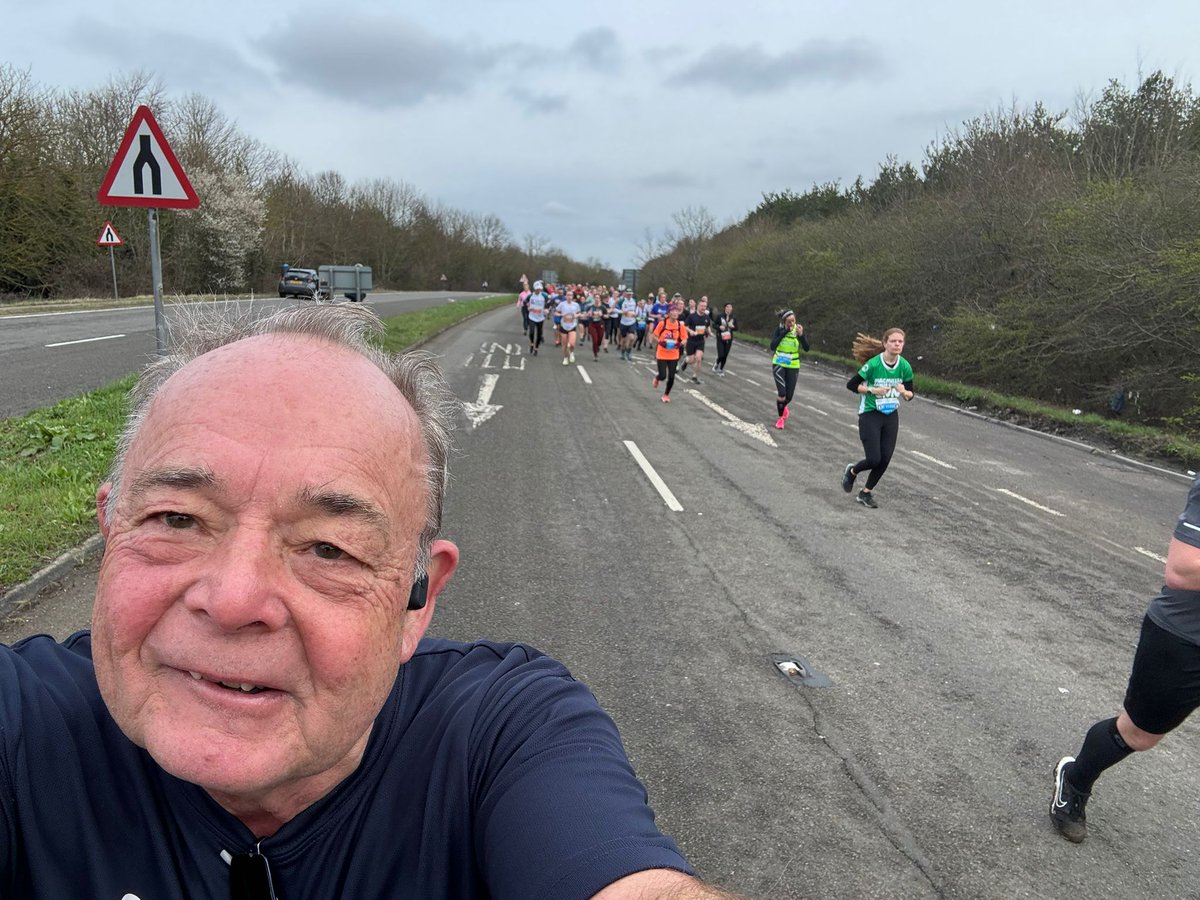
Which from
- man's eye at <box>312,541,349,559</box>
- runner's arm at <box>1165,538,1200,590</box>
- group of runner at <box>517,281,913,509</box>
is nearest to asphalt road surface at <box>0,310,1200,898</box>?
group of runner at <box>517,281,913,509</box>

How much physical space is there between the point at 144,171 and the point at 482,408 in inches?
268

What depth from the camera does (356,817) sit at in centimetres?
126

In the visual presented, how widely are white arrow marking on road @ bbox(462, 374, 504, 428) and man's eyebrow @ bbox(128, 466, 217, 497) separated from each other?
9640 millimetres

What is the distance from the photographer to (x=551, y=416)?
12805 millimetres

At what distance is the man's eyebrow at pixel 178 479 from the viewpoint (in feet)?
3.69

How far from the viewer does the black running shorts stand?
2.70m

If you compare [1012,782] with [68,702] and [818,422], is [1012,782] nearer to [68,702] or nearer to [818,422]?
[68,702]

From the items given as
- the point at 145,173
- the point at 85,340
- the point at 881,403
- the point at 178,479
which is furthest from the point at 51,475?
the point at 85,340

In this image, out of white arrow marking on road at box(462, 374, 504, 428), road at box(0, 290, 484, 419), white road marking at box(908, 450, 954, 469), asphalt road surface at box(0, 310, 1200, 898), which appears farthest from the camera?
white arrow marking on road at box(462, 374, 504, 428)

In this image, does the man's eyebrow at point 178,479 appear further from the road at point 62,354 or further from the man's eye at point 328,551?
the road at point 62,354

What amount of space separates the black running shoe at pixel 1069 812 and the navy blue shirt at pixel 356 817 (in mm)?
2670

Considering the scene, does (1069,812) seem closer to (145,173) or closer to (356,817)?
(356,817)

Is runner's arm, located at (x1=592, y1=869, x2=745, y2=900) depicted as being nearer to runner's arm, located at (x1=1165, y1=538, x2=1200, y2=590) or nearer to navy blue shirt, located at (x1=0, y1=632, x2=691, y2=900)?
navy blue shirt, located at (x1=0, y1=632, x2=691, y2=900)

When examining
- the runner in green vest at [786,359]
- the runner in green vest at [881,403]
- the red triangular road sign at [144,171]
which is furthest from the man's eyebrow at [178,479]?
the runner in green vest at [786,359]
